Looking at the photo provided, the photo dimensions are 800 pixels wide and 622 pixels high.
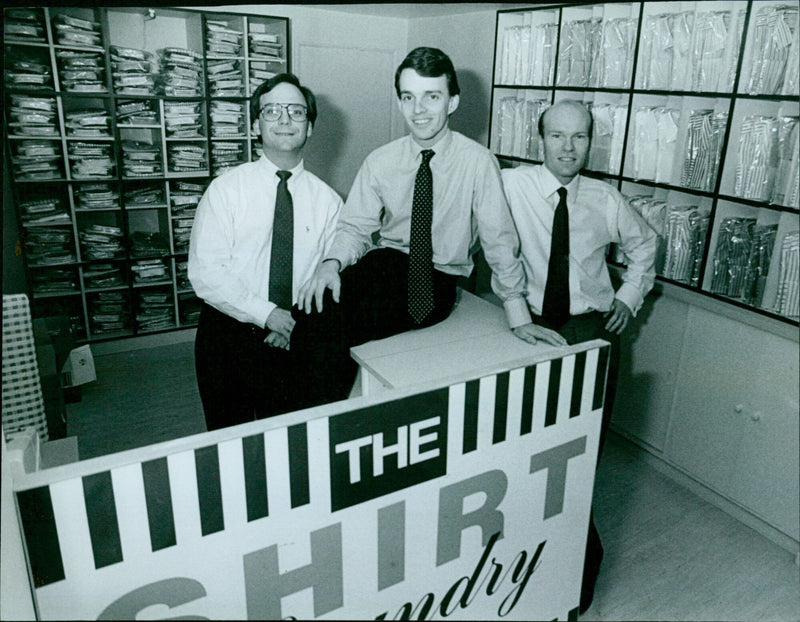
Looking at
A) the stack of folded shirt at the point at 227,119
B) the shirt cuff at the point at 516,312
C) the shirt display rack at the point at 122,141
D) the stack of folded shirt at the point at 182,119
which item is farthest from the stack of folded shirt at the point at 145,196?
the shirt cuff at the point at 516,312

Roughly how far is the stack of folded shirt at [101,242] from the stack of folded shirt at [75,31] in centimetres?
87

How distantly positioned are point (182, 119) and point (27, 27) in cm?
75

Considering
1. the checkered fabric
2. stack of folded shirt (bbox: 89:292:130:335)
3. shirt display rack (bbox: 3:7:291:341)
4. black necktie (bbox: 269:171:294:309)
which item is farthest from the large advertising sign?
stack of folded shirt (bbox: 89:292:130:335)

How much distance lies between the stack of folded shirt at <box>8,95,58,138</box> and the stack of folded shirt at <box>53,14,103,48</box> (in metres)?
0.28

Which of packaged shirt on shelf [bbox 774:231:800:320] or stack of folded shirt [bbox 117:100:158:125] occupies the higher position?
stack of folded shirt [bbox 117:100:158:125]

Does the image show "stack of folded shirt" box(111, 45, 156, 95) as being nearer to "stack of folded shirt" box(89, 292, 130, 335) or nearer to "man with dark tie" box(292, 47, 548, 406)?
"stack of folded shirt" box(89, 292, 130, 335)

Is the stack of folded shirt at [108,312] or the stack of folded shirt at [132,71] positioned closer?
the stack of folded shirt at [132,71]

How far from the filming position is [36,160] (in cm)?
297

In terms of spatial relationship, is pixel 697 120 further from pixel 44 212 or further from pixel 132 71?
pixel 44 212

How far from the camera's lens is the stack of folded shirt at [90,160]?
306 centimetres

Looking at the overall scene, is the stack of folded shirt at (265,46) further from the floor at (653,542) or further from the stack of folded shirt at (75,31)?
the floor at (653,542)

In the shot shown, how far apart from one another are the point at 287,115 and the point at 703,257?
1.40 metres

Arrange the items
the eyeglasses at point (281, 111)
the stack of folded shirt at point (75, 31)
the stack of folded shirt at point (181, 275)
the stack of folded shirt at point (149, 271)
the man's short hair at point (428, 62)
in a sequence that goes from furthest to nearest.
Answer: the stack of folded shirt at point (181, 275) → the stack of folded shirt at point (149, 271) → the stack of folded shirt at point (75, 31) → the eyeglasses at point (281, 111) → the man's short hair at point (428, 62)

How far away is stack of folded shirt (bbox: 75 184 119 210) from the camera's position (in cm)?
312
